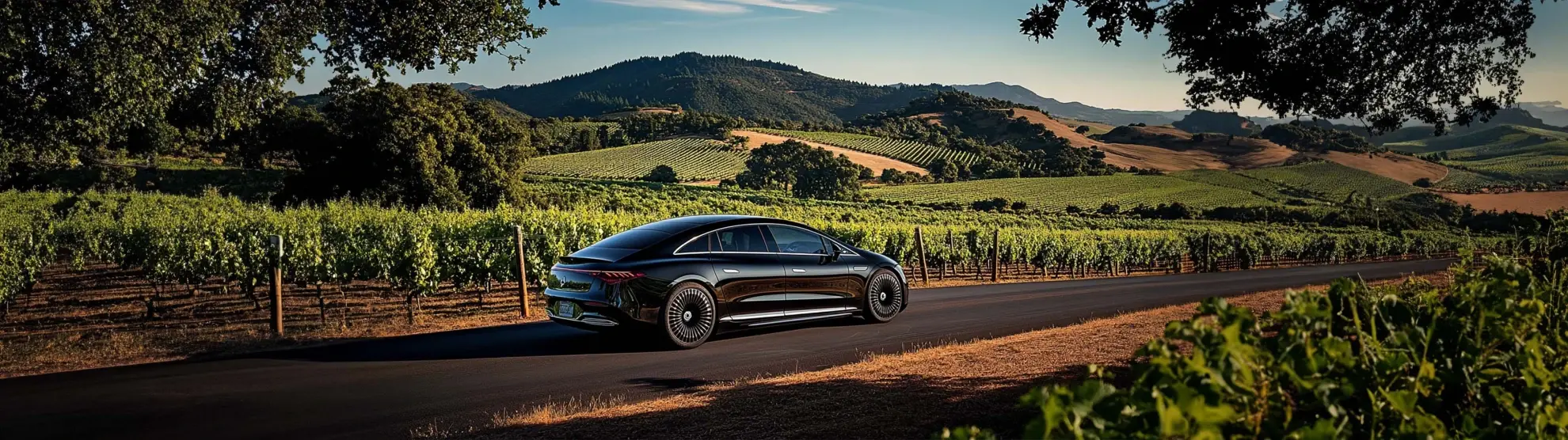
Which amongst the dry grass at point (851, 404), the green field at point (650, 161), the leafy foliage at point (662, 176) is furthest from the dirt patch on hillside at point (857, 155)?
the dry grass at point (851, 404)

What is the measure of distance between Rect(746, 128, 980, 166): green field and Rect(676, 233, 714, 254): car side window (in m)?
119

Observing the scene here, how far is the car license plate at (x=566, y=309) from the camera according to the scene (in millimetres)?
10461

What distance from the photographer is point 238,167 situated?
71.7 meters

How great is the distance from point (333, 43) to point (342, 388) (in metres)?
8.30

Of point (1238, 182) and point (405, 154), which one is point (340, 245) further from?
point (1238, 182)

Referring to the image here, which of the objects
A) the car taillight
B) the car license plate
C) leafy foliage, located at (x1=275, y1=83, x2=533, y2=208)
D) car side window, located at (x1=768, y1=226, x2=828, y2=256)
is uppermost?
leafy foliage, located at (x1=275, y1=83, x2=533, y2=208)

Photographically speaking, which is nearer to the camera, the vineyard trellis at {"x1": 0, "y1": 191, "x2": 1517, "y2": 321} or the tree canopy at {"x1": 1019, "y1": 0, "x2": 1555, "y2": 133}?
the tree canopy at {"x1": 1019, "y1": 0, "x2": 1555, "y2": 133}

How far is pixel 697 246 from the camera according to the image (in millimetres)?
10844

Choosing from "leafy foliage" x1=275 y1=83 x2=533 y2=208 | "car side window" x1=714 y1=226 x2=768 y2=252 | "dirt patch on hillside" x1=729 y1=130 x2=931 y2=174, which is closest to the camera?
"car side window" x1=714 y1=226 x2=768 y2=252

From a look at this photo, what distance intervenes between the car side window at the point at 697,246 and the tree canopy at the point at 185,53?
5.45 meters

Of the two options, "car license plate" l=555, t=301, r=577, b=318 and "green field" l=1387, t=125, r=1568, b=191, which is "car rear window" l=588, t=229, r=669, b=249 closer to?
"car license plate" l=555, t=301, r=577, b=318

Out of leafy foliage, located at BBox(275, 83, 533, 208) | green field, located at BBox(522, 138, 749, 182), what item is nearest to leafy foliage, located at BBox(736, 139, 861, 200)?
green field, located at BBox(522, 138, 749, 182)

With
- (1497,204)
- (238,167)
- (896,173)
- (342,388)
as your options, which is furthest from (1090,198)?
(342,388)

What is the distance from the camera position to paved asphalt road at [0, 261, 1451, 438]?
6980mm
